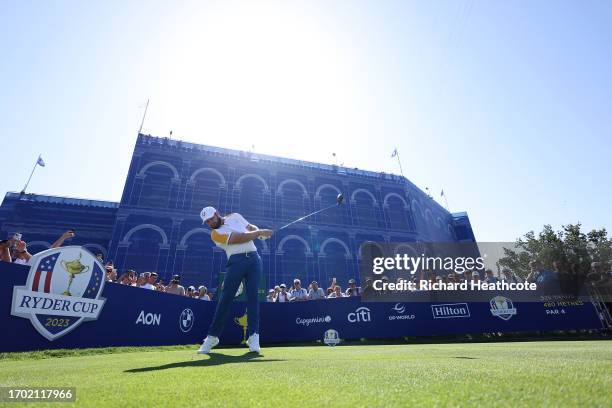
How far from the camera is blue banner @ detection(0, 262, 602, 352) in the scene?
5113 millimetres

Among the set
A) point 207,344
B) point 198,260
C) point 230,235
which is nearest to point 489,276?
point 230,235

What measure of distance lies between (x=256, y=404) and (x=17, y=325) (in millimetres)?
5798

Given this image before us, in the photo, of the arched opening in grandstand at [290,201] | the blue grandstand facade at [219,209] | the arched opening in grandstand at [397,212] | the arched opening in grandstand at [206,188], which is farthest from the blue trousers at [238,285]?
the arched opening in grandstand at [397,212]

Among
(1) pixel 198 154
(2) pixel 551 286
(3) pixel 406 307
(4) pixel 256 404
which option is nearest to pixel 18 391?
(4) pixel 256 404

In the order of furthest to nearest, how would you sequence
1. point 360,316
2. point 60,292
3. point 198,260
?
1. point 198,260
2. point 360,316
3. point 60,292

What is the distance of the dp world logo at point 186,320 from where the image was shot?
8.08 meters

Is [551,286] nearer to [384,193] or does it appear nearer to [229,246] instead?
[229,246]

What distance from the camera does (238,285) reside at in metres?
4.50

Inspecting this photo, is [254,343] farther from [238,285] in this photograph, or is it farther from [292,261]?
[292,261]

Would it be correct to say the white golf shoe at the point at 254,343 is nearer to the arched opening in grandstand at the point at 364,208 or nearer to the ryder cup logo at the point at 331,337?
the ryder cup logo at the point at 331,337

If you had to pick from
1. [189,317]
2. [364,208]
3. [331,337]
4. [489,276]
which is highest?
[364,208]

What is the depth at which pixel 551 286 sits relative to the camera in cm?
1080

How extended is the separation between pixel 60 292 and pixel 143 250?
16.4 meters

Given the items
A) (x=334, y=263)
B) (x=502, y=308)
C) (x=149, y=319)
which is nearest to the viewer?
(x=149, y=319)
